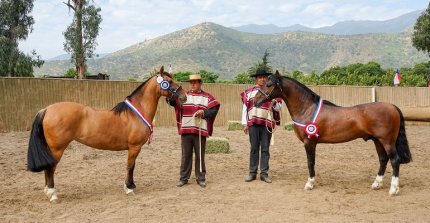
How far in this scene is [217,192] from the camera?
6793mm

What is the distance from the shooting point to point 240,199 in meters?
6.29

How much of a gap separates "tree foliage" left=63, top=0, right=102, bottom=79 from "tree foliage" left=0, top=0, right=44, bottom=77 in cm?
216

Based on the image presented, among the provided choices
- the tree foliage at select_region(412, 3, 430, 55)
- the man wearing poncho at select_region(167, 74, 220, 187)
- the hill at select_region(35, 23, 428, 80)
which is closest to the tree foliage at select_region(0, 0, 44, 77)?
the man wearing poncho at select_region(167, 74, 220, 187)

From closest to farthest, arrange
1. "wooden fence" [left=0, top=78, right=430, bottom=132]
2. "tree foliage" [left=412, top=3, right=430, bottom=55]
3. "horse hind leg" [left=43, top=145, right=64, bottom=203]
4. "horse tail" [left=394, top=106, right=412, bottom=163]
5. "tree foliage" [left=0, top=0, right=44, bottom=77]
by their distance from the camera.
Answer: "horse hind leg" [left=43, top=145, right=64, bottom=203] → "horse tail" [left=394, top=106, right=412, bottom=163] → "wooden fence" [left=0, top=78, right=430, bottom=132] → "tree foliage" [left=0, top=0, right=44, bottom=77] → "tree foliage" [left=412, top=3, right=430, bottom=55]

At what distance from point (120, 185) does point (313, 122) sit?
3418 millimetres

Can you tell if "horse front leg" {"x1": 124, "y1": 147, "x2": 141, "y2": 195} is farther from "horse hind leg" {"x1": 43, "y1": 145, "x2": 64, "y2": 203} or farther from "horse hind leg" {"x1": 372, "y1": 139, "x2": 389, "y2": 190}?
"horse hind leg" {"x1": 372, "y1": 139, "x2": 389, "y2": 190}

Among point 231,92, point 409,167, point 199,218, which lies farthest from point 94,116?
point 231,92

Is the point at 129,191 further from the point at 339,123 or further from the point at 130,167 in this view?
the point at 339,123

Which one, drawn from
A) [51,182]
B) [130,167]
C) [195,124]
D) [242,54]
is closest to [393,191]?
[195,124]

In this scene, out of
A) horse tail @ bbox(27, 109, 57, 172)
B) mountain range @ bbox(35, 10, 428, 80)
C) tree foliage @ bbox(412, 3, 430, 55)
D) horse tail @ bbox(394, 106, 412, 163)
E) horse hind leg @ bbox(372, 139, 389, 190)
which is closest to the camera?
horse tail @ bbox(27, 109, 57, 172)

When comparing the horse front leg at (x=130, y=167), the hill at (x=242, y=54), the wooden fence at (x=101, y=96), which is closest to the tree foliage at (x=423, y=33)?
the wooden fence at (x=101, y=96)

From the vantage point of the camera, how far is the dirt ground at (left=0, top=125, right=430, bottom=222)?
5480mm

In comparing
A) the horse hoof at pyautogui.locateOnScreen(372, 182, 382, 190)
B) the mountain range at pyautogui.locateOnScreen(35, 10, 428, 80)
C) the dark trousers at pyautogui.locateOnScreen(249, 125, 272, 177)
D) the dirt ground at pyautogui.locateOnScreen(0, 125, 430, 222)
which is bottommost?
the dirt ground at pyautogui.locateOnScreen(0, 125, 430, 222)

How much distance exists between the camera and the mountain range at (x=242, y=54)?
81688 millimetres
